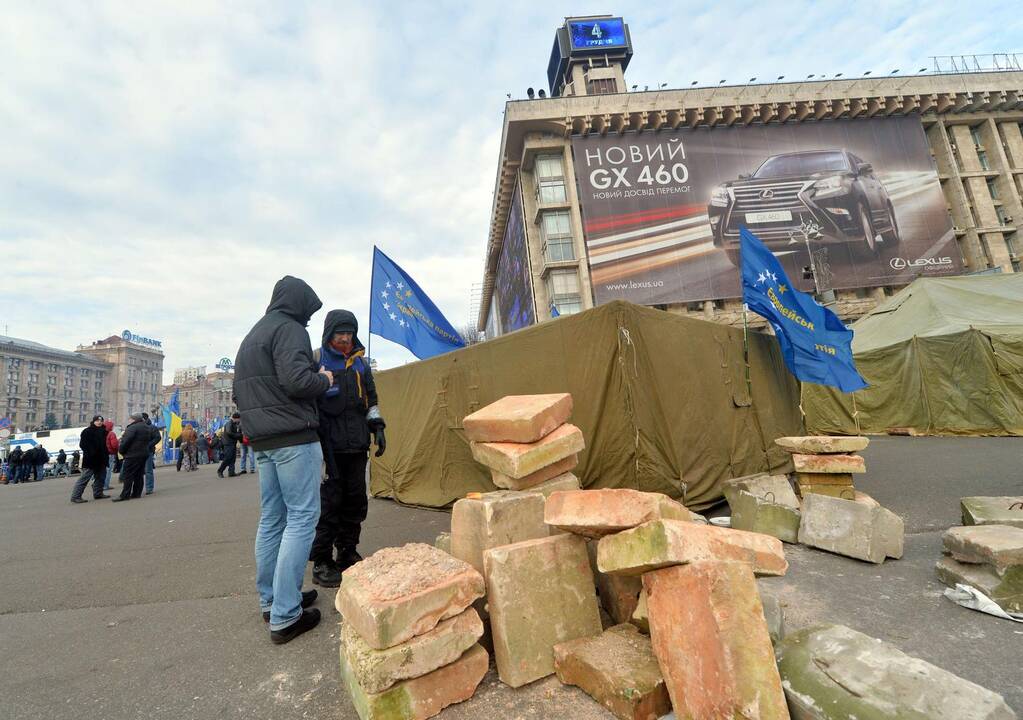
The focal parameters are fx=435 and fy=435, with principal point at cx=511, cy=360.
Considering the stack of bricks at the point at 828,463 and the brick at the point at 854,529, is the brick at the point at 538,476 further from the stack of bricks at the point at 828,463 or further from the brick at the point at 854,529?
the stack of bricks at the point at 828,463

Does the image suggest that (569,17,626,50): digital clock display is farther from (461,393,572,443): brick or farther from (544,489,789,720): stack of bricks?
(544,489,789,720): stack of bricks

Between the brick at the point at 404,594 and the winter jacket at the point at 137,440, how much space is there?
9753 mm

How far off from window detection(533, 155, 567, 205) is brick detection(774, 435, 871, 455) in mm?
29193

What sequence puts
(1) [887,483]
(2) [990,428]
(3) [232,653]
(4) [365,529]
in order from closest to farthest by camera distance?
1. (3) [232,653]
2. (4) [365,529]
3. (1) [887,483]
4. (2) [990,428]

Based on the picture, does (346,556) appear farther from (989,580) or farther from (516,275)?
(516,275)

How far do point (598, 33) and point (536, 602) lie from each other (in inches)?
2354

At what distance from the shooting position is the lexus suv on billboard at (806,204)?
29.2m

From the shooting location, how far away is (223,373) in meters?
74.8

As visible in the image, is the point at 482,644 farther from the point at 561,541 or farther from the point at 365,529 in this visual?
the point at 365,529

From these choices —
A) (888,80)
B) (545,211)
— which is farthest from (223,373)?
(888,80)

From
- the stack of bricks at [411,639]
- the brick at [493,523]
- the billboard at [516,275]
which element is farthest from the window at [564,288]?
the stack of bricks at [411,639]

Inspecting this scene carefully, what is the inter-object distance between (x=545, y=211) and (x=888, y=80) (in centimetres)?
2762

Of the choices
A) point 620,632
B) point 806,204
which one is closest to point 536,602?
point 620,632

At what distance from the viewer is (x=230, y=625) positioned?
8.77 ft
